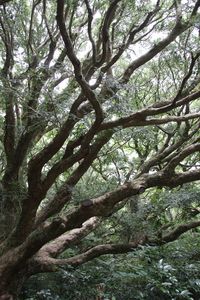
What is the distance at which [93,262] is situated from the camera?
20.4 ft

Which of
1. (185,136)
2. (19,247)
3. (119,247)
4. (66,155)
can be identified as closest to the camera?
(19,247)

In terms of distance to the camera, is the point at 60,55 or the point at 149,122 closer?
the point at 149,122

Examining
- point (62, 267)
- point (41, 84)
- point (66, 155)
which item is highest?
point (41, 84)

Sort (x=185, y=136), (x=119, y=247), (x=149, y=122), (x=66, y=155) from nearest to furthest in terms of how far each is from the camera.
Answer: (x=149, y=122), (x=66, y=155), (x=119, y=247), (x=185, y=136)

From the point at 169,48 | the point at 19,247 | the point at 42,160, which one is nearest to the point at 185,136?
the point at 169,48

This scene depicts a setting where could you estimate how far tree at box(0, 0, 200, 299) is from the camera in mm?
4621

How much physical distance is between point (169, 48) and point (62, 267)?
431 cm

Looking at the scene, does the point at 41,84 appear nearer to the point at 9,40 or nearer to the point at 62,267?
the point at 9,40

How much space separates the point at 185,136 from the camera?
6.79 meters

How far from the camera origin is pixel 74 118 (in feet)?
15.1

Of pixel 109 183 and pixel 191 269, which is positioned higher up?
pixel 109 183

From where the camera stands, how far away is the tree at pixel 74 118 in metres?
A: 4.62

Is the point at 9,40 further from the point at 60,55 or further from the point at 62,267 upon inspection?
the point at 62,267

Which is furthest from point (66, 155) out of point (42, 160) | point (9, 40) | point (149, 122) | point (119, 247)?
point (9, 40)
